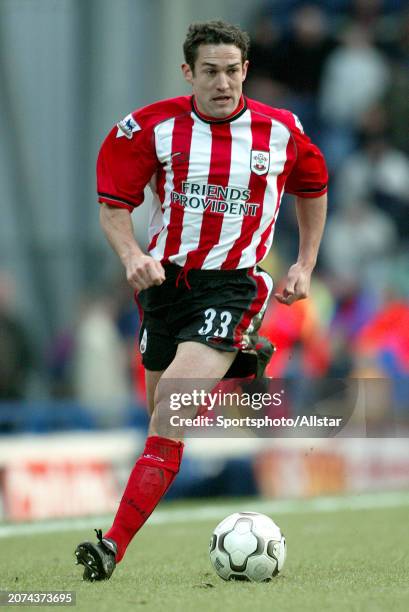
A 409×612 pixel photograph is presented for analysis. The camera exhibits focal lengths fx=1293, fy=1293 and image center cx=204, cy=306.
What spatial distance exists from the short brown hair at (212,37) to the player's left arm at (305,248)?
2.65 ft

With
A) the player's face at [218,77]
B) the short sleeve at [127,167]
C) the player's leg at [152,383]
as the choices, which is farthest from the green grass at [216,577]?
the player's face at [218,77]

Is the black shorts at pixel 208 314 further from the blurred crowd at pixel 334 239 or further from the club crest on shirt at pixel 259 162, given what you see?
the blurred crowd at pixel 334 239

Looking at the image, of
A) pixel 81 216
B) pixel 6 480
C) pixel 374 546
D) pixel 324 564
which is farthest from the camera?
pixel 81 216

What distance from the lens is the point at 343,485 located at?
11445 millimetres

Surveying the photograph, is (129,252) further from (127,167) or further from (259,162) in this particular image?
(259,162)

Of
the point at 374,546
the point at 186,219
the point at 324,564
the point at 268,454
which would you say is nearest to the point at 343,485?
the point at 268,454

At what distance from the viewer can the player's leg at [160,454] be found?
541cm

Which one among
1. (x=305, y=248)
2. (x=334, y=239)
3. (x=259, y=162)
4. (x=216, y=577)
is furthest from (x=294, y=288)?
(x=334, y=239)

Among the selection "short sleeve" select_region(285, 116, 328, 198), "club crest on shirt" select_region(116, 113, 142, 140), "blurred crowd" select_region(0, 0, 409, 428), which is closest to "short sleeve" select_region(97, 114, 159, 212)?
"club crest on shirt" select_region(116, 113, 142, 140)

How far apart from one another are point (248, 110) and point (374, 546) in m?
2.62

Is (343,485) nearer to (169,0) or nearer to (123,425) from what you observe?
(123,425)

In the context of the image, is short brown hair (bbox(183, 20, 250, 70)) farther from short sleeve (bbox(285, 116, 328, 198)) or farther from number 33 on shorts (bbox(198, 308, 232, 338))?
number 33 on shorts (bbox(198, 308, 232, 338))

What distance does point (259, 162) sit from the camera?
5758mm

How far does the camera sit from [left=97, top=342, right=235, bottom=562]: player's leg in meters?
5.41
